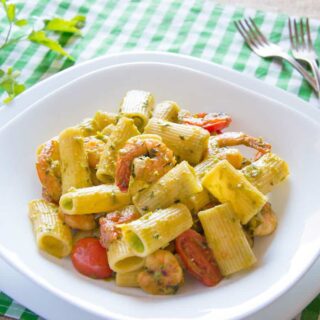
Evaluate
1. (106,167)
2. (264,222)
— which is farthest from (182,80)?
(264,222)

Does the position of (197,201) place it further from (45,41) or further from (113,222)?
(45,41)

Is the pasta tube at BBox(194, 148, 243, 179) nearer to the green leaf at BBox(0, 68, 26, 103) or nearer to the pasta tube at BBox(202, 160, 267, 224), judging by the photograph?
the pasta tube at BBox(202, 160, 267, 224)

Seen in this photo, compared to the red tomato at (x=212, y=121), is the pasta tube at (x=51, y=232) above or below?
below

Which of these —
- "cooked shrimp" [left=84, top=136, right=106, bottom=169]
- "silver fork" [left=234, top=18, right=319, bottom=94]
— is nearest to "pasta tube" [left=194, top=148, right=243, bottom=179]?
"cooked shrimp" [left=84, top=136, right=106, bottom=169]

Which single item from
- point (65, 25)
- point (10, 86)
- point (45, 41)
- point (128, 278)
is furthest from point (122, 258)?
point (65, 25)

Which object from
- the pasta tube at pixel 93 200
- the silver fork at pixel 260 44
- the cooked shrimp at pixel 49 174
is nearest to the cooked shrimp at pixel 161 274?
the pasta tube at pixel 93 200

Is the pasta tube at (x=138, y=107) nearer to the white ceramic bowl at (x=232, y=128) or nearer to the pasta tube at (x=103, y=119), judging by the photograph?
the pasta tube at (x=103, y=119)

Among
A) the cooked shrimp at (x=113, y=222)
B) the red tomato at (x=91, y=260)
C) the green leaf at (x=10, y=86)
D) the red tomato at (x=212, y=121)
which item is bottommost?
the green leaf at (x=10, y=86)

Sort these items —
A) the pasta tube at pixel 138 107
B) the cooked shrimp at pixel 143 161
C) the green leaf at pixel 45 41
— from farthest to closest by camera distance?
the green leaf at pixel 45 41 → the pasta tube at pixel 138 107 → the cooked shrimp at pixel 143 161
